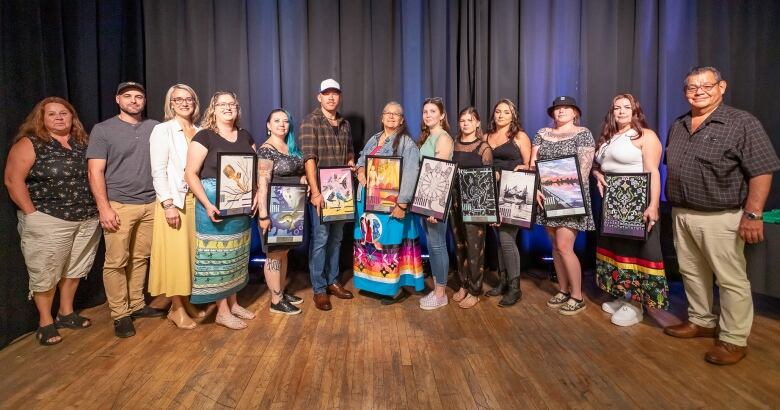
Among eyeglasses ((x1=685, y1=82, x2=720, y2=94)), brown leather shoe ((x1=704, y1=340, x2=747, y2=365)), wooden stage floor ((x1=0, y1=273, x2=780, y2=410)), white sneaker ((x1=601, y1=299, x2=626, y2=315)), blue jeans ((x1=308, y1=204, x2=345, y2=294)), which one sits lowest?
wooden stage floor ((x1=0, y1=273, x2=780, y2=410))

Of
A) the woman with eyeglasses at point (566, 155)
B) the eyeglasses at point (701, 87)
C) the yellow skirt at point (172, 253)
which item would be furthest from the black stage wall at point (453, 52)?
the eyeglasses at point (701, 87)

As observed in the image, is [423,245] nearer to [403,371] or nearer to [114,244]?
[403,371]

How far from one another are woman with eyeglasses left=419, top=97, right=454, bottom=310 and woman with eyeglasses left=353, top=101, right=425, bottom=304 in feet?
0.39

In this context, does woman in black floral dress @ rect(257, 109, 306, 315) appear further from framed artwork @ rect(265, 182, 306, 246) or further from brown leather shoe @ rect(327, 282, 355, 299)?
brown leather shoe @ rect(327, 282, 355, 299)

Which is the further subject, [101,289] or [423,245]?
[423,245]

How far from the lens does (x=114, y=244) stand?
2686 millimetres

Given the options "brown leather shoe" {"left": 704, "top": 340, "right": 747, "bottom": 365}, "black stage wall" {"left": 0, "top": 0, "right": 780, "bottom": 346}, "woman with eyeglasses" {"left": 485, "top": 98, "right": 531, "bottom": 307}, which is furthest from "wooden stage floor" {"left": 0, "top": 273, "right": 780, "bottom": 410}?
"black stage wall" {"left": 0, "top": 0, "right": 780, "bottom": 346}

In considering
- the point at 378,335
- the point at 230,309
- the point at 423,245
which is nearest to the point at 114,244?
the point at 230,309

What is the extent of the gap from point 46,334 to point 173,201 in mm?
1077

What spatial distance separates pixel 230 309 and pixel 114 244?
0.81 m

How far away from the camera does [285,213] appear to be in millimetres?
2781

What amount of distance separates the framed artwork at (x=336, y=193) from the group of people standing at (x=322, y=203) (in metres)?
0.07

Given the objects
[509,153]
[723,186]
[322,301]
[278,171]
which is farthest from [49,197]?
[723,186]

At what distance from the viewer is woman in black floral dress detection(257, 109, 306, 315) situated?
8.95ft
